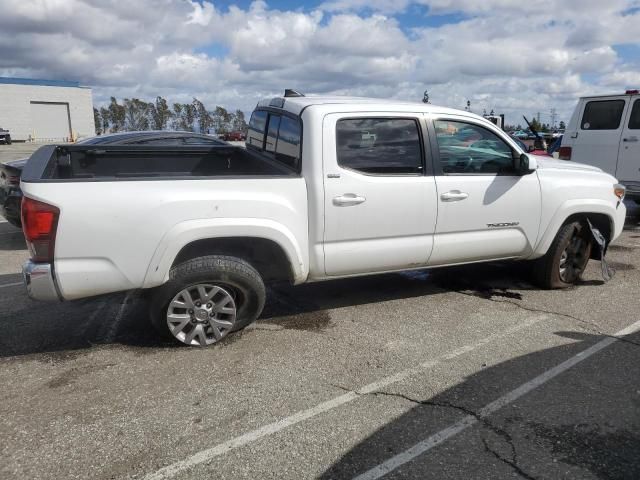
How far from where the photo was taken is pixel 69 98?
57781 mm

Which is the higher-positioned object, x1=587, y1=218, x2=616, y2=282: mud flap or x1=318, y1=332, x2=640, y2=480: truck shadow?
x1=587, y1=218, x2=616, y2=282: mud flap

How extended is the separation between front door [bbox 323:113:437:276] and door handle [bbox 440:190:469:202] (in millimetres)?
104

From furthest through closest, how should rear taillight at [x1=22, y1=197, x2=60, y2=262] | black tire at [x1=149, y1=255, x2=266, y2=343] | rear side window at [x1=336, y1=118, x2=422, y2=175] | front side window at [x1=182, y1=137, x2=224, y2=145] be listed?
front side window at [x1=182, y1=137, x2=224, y2=145], rear side window at [x1=336, y1=118, x2=422, y2=175], black tire at [x1=149, y1=255, x2=266, y2=343], rear taillight at [x1=22, y1=197, x2=60, y2=262]

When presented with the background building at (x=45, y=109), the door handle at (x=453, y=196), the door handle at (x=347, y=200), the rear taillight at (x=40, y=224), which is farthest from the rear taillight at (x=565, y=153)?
the background building at (x=45, y=109)

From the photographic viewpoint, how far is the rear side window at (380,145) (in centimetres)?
425

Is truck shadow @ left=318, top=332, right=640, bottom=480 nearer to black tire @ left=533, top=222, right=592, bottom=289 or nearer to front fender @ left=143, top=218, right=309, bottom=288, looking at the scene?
front fender @ left=143, top=218, right=309, bottom=288

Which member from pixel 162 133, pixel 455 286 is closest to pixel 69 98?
pixel 162 133

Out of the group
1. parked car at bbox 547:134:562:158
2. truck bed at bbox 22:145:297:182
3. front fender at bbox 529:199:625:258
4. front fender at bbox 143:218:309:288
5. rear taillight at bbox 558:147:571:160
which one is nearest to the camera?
front fender at bbox 143:218:309:288

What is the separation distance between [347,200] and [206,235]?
113 cm

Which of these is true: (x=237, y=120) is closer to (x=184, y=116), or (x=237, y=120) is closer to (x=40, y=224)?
(x=184, y=116)

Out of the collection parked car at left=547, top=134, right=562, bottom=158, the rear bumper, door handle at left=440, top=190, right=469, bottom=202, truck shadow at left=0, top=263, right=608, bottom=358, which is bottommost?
truck shadow at left=0, top=263, right=608, bottom=358

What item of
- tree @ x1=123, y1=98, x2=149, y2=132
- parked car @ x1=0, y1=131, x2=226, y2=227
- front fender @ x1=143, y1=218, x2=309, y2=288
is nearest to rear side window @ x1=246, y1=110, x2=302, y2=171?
front fender @ x1=143, y1=218, x2=309, y2=288

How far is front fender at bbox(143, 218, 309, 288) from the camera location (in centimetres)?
366

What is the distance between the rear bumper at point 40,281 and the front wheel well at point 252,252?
800mm
